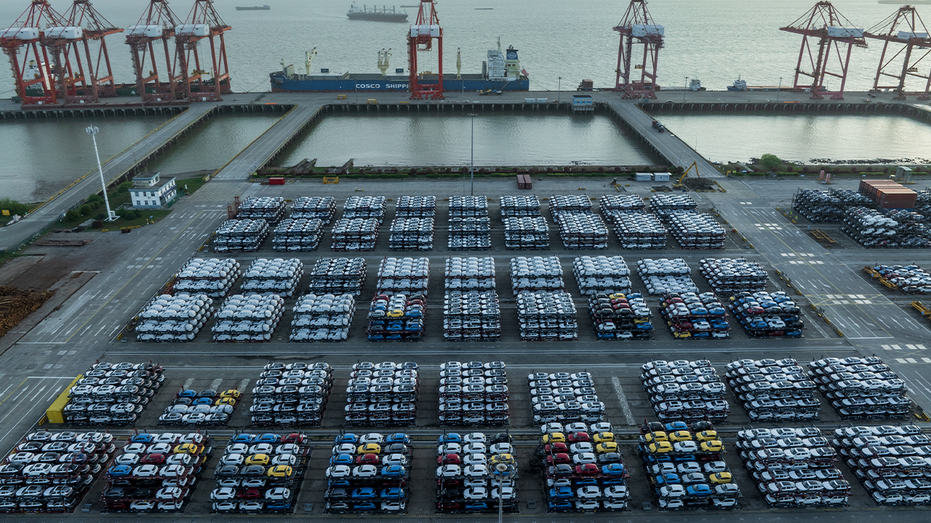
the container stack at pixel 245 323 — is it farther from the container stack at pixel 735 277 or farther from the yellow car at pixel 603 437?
the container stack at pixel 735 277

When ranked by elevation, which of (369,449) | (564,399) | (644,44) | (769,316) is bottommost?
(369,449)

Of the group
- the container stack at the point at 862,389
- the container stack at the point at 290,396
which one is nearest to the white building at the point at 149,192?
the container stack at the point at 290,396

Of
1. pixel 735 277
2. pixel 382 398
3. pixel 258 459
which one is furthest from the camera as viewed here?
pixel 735 277

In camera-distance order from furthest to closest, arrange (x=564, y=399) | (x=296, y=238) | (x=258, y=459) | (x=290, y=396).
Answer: (x=296, y=238) → (x=564, y=399) → (x=290, y=396) → (x=258, y=459)

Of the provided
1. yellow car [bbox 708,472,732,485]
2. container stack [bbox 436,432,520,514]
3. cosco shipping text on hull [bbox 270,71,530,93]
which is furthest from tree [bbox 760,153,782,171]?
container stack [bbox 436,432,520,514]

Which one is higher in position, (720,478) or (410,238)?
(410,238)

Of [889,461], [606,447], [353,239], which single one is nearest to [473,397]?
[606,447]

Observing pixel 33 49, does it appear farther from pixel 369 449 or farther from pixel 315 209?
pixel 369 449

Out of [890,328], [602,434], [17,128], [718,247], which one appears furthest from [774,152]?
[17,128]
